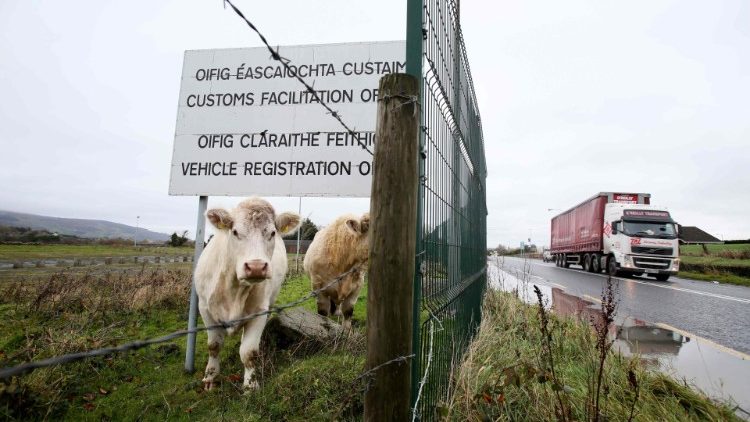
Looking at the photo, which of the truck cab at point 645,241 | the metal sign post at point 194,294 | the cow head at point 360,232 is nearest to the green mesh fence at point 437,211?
the cow head at point 360,232

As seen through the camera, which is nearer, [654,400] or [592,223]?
[654,400]

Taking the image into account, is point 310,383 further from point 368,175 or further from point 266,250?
point 368,175

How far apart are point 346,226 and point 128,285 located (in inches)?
219

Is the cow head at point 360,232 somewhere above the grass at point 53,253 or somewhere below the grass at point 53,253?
above

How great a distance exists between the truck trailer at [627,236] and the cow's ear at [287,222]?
1407 cm

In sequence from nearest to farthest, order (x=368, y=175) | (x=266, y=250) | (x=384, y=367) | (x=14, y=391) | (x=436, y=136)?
1. (x=384, y=367)
2. (x=436, y=136)
3. (x=14, y=391)
4. (x=266, y=250)
5. (x=368, y=175)

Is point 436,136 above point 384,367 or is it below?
above

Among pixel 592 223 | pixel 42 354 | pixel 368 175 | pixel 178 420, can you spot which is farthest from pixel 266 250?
pixel 592 223

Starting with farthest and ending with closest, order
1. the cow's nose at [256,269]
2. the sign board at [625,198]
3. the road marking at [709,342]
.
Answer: the sign board at [625,198]
the road marking at [709,342]
the cow's nose at [256,269]

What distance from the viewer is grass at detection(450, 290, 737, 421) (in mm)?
2436

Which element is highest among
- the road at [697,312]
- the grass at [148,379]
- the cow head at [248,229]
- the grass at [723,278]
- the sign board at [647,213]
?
the sign board at [647,213]

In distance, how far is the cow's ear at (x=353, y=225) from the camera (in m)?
5.93

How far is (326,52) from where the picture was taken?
13.9ft

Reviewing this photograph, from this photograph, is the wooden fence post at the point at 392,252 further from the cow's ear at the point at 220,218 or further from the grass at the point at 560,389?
the cow's ear at the point at 220,218
